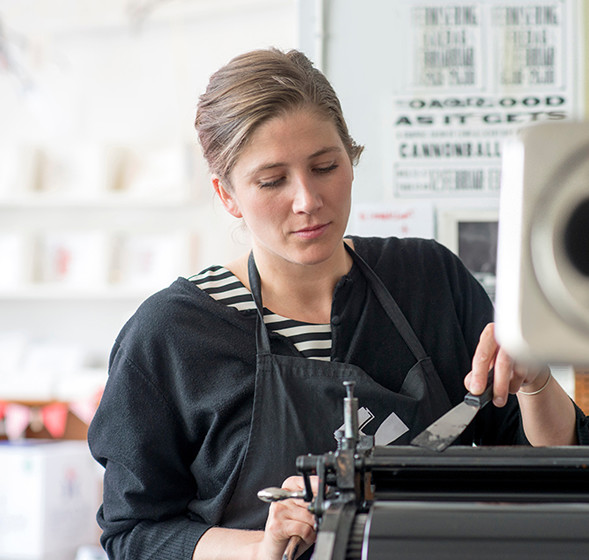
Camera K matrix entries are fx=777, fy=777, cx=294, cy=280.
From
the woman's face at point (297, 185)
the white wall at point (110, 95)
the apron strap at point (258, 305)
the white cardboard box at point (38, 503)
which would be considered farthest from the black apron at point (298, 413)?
the white wall at point (110, 95)

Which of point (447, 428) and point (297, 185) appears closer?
point (447, 428)

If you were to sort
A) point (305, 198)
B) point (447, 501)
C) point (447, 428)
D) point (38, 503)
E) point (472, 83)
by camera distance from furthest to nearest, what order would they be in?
point (38, 503) < point (472, 83) < point (305, 198) < point (447, 428) < point (447, 501)

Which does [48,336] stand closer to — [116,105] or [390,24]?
[116,105]

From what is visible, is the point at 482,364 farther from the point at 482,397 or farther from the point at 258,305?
the point at 258,305

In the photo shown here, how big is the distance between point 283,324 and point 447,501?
2.09ft

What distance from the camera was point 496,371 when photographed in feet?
3.12

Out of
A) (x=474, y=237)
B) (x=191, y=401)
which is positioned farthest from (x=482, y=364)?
(x=474, y=237)

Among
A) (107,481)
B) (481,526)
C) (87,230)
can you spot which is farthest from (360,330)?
(87,230)

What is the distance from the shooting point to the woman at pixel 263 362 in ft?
3.99

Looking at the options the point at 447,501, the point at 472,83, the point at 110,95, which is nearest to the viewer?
the point at 447,501

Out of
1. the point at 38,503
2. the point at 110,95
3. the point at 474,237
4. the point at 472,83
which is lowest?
the point at 38,503

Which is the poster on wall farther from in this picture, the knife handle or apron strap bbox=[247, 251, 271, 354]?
the knife handle

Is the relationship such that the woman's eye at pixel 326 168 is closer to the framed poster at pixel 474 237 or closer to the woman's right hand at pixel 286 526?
the woman's right hand at pixel 286 526

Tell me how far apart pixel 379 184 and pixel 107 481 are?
1040 mm
